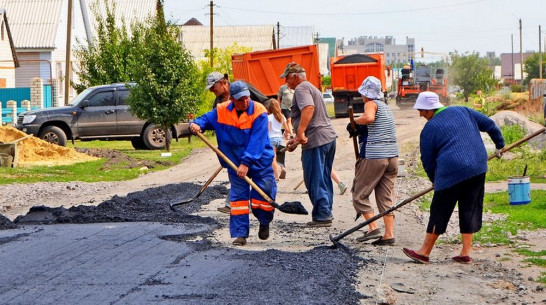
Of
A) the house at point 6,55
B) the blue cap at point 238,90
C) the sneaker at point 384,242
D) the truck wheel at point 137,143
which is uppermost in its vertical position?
the house at point 6,55

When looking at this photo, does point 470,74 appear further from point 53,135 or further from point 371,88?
point 371,88

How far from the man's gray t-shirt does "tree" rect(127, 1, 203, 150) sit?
15.4 m

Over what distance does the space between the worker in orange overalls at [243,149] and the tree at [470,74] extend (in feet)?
246

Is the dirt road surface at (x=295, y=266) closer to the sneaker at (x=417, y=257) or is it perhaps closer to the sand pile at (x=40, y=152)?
the sneaker at (x=417, y=257)

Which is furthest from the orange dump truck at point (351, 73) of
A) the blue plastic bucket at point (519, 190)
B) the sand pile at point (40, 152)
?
the blue plastic bucket at point (519, 190)

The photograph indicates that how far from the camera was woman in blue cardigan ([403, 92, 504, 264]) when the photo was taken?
9.56 meters

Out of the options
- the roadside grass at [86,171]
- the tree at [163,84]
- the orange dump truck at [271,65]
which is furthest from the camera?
the orange dump truck at [271,65]

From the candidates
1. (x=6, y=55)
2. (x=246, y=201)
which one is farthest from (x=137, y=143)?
(x=6, y=55)

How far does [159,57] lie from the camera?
27672 mm

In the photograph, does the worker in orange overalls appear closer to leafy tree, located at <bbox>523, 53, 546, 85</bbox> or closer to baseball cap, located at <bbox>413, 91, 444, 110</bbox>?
baseball cap, located at <bbox>413, 91, 444, 110</bbox>

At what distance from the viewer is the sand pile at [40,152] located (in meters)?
24.6

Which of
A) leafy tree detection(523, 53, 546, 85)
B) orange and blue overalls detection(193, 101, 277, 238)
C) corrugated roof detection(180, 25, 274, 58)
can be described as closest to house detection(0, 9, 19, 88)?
corrugated roof detection(180, 25, 274, 58)

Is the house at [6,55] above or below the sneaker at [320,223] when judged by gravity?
above

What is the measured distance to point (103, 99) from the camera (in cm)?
2867
